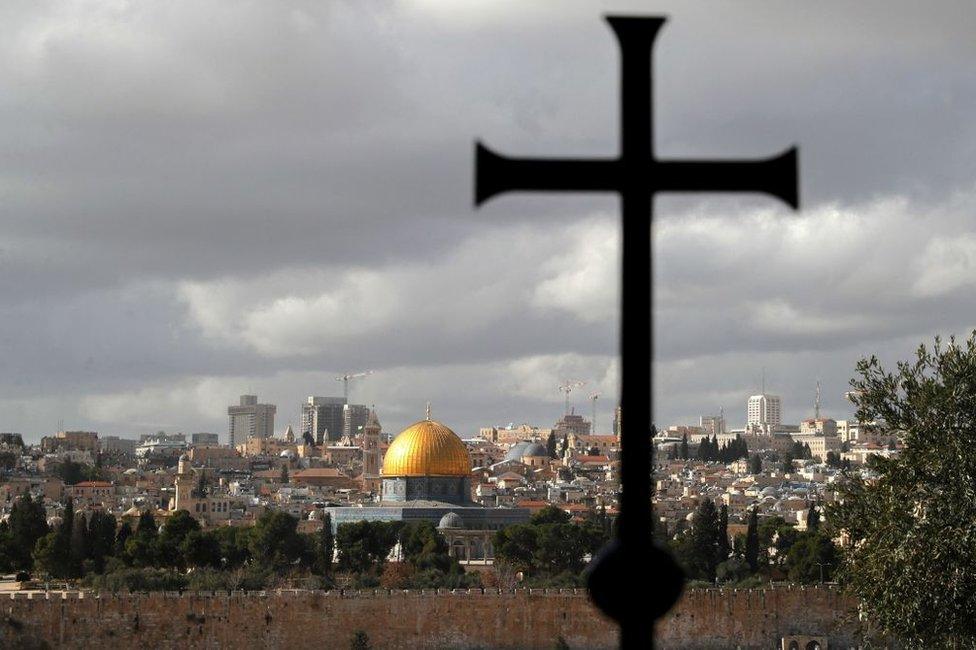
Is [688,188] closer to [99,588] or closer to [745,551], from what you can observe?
[99,588]

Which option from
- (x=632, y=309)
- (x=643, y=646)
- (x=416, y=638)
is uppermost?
(x=632, y=309)

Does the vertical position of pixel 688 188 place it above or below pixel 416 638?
above

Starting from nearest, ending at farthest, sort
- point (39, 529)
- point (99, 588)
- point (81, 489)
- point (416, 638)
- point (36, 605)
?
point (36, 605)
point (416, 638)
point (99, 588)
point (39, 529)
point (81, 489)

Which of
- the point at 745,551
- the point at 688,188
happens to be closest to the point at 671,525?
the point at 745,551

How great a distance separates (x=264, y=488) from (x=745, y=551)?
8042 cm

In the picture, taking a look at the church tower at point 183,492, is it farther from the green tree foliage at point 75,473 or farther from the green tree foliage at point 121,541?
the green tree foliage at point 121,541

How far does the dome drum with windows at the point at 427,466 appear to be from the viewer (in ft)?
296

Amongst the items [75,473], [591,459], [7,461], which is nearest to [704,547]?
[75,473]

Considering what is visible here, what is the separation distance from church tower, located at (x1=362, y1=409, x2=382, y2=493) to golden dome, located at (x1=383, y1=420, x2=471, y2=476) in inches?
1902

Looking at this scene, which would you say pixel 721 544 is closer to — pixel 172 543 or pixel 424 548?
pixel 424 548

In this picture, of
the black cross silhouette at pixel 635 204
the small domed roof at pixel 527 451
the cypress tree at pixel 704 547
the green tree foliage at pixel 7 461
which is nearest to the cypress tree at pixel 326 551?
the cypress tree at pixel 704 547

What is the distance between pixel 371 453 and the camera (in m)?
148

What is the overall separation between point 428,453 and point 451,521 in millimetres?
4630

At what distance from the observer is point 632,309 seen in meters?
3.92
